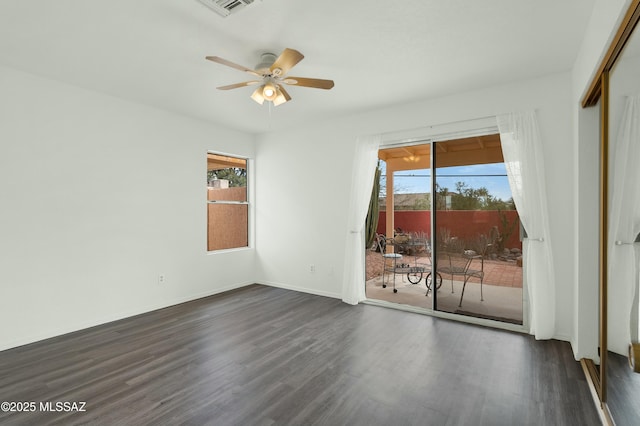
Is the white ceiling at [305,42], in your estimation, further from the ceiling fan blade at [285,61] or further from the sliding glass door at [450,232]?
the sliding glass door at [450,232]

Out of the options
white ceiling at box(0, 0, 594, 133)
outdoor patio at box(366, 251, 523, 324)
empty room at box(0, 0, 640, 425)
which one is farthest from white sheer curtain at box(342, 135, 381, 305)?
white ceiling at box(0, 0, 594, 133)

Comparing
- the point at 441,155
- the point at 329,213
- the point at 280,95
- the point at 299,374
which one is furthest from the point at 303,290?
the point at 280,95

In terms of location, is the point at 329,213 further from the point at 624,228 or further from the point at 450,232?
the point at 624,228

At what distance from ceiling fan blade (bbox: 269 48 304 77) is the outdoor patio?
2917mm

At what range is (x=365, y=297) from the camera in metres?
4.60

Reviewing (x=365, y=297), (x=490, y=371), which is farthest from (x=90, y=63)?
(x=490, y=371)

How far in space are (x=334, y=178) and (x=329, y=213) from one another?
21.6 inches

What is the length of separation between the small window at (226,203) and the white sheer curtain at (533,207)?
161 inches

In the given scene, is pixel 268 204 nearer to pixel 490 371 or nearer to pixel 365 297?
pixel 365 297

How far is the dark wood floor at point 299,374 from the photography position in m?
2.04

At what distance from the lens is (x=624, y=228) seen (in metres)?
1.71

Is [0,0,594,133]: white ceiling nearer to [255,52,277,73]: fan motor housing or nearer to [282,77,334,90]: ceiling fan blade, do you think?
[255,52,277,73]: fan motor housing

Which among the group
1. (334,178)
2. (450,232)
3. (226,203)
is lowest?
(450,232)

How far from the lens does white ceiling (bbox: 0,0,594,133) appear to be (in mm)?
2191
